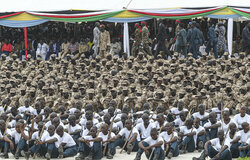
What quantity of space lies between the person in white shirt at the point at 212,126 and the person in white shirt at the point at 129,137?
1654 mm

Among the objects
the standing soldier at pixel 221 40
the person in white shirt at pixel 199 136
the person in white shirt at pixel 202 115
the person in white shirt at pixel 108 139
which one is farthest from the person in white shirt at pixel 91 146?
the standing soldier at pixel 221 40

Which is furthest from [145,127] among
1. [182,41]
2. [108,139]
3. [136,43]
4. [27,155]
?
[136,43]

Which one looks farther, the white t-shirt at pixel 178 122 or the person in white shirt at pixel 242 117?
the white t-shirt at pixel 178 122

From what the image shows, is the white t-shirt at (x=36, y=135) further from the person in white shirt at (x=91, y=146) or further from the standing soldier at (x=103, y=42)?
the standing soldier at (x=103, y=42)

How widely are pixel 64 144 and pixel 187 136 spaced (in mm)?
2752

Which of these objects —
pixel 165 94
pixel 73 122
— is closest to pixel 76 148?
pixel 73 122

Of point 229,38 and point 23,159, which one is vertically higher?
point 229,38

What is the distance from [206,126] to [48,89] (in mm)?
5244

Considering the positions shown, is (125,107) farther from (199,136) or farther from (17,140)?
(17,140)

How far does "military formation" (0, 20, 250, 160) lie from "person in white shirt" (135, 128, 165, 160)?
0.07 ft

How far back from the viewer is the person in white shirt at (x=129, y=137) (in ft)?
47.4

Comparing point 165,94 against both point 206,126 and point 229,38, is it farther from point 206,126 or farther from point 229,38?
point 229,38

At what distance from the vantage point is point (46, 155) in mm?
13844

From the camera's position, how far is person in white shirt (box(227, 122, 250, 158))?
13.4 m
